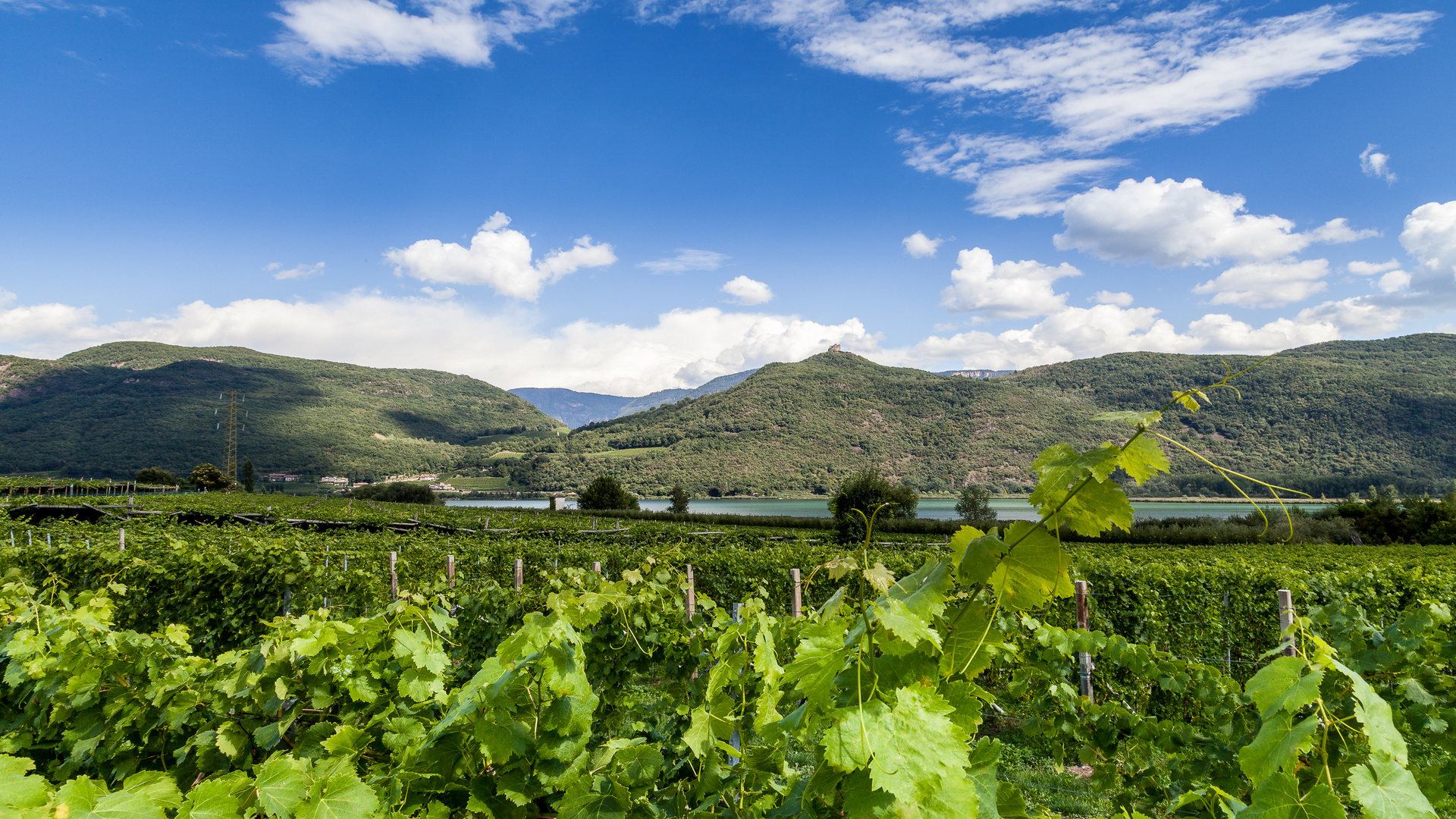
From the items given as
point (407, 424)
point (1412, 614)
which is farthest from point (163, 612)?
point (407, 424)

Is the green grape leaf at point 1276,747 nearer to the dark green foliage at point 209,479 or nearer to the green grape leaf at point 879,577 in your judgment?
the green grape leaf at point 879,577

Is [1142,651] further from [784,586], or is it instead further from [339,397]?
[339,397]

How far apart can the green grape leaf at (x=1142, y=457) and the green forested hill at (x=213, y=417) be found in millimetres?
97756

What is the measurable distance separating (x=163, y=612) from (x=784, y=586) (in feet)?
25.8

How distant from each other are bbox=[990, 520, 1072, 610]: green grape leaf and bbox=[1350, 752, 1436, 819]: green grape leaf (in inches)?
17.7

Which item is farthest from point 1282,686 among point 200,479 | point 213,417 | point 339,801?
point 213,417

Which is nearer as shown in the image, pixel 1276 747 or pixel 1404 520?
pixel 1276 747

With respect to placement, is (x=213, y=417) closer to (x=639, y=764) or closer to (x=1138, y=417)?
(x=639, y=764)

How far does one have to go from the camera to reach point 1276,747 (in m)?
0.98

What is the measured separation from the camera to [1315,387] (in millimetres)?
84375

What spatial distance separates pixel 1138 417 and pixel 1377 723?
601 millimetres

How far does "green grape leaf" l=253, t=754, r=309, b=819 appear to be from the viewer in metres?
1.17

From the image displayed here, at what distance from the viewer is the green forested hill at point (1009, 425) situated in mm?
75688

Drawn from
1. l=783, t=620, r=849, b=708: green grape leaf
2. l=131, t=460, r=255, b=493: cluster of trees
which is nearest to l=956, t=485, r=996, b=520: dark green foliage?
l=783, t=620, r=849, b=708: green grape leaf
